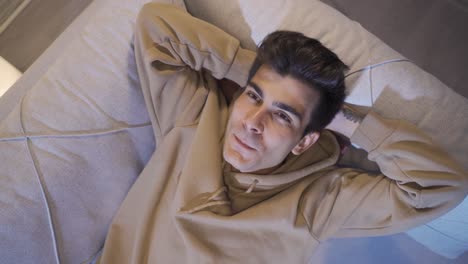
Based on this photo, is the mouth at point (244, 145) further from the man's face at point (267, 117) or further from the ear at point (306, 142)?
the ear at point (306, 142)

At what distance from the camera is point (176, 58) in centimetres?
98

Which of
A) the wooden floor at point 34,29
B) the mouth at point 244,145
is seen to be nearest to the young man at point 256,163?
the mouth at point 244,145

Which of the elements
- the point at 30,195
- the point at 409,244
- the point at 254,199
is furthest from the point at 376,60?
the point at 30,195

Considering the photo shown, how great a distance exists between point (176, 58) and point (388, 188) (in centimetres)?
70

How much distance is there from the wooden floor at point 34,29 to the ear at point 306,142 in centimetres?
131

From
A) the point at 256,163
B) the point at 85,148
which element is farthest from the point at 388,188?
the point at 85,148

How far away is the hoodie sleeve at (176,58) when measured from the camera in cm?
95

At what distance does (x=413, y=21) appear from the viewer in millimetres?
1475

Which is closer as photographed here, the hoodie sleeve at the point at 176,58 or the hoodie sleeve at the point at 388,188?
the hoodie sleeve at the point at 388,188

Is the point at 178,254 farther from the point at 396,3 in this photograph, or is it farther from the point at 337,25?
the point at 396,3

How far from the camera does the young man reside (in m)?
0.85

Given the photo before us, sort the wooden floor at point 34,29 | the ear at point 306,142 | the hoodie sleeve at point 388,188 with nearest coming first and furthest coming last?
the hoodie sleeve at point 388,188
the ear at point 306,142
the wooden floor at point 34,29

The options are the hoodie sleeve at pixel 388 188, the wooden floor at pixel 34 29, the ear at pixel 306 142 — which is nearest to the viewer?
the hoodie sleeve at pixel 388 188

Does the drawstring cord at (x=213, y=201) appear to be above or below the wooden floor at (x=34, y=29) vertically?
below
